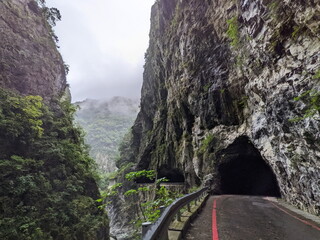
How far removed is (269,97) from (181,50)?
15354mm

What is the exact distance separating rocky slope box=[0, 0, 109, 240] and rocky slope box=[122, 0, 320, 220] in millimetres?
8604

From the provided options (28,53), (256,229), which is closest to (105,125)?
(28,53)

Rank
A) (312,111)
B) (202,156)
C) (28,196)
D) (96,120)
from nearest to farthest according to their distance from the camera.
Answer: (312,111)
(28,196)
(202,156)
(96,120)

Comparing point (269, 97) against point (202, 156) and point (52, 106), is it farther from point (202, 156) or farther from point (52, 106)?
point (52, 106)

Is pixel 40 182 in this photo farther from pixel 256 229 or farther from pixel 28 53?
pixel 28 53

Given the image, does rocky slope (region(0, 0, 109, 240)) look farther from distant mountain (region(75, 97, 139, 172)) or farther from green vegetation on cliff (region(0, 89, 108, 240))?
distant mountain (region(75, 97, 139, 172))

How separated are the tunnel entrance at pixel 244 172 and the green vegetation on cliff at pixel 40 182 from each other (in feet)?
39.0

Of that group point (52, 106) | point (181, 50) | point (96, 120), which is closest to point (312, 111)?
point (181, 50)

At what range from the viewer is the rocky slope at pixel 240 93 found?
7.04 metres

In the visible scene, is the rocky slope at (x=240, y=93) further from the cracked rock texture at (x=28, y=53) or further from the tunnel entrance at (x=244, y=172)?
the cracked rock texture at (x=28, y=53)

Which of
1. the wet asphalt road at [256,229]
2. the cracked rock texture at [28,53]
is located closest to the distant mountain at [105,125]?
the cracked rock texture at [28,53]

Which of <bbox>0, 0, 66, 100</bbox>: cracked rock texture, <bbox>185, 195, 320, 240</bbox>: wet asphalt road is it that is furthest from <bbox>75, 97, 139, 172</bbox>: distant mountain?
<bbox>185, 195, 320, 240</bbox>: wet asphalt road

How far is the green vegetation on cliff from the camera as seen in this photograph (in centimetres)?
1134

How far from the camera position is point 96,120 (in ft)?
496
